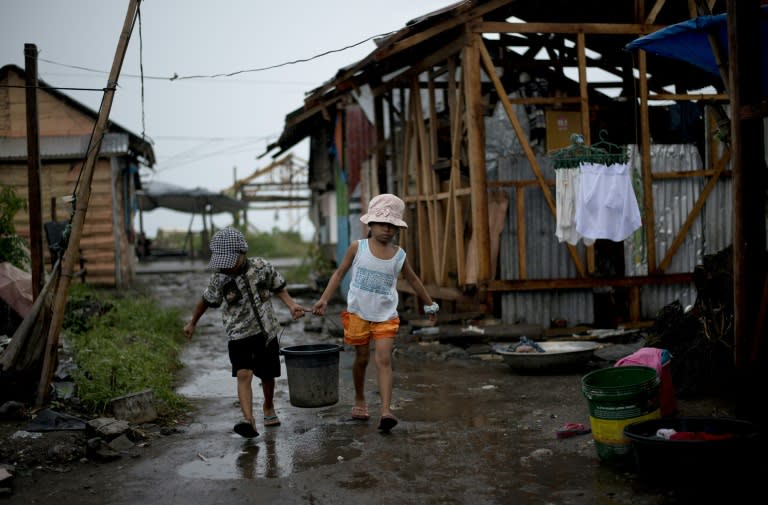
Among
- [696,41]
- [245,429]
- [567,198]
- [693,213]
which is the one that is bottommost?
[245,429]

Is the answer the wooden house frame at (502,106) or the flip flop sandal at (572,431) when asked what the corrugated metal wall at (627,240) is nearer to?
the wooden house frame at (502,106)

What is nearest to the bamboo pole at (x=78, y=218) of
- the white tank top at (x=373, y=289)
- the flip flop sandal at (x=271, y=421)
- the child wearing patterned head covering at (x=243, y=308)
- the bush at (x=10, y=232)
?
the child wearing patterned head covering at (x=243, y=308)

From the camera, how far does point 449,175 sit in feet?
40.1

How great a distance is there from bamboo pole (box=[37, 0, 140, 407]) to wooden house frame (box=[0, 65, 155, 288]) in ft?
40.0

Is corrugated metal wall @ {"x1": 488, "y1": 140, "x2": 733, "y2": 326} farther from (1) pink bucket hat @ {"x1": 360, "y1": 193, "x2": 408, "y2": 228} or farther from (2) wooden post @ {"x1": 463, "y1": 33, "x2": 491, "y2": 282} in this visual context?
(1) pink bucket hat @ {"x1": 360, "y1": 193, "x2": 408, "y2": 228}

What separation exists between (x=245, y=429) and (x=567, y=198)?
5.18m

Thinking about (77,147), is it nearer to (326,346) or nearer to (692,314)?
(326,346)

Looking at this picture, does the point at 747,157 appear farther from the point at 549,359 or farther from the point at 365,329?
the point at 549,359

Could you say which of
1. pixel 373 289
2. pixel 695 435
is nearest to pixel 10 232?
pixel 373 289

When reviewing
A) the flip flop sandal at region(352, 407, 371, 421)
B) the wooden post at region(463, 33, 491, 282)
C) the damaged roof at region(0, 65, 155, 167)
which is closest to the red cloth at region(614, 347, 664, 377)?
the flip flop sandal at region(352, 407, 371, 421)

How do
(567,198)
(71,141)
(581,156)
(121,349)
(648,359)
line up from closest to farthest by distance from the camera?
1. (648,359)
2. (121,349)
3. (581,156)
4. (567,198)
5. (71,141)

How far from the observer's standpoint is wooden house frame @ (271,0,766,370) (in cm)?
1020

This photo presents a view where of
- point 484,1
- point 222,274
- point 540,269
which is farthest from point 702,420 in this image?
point 484,1

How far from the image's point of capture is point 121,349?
9.10 metres
